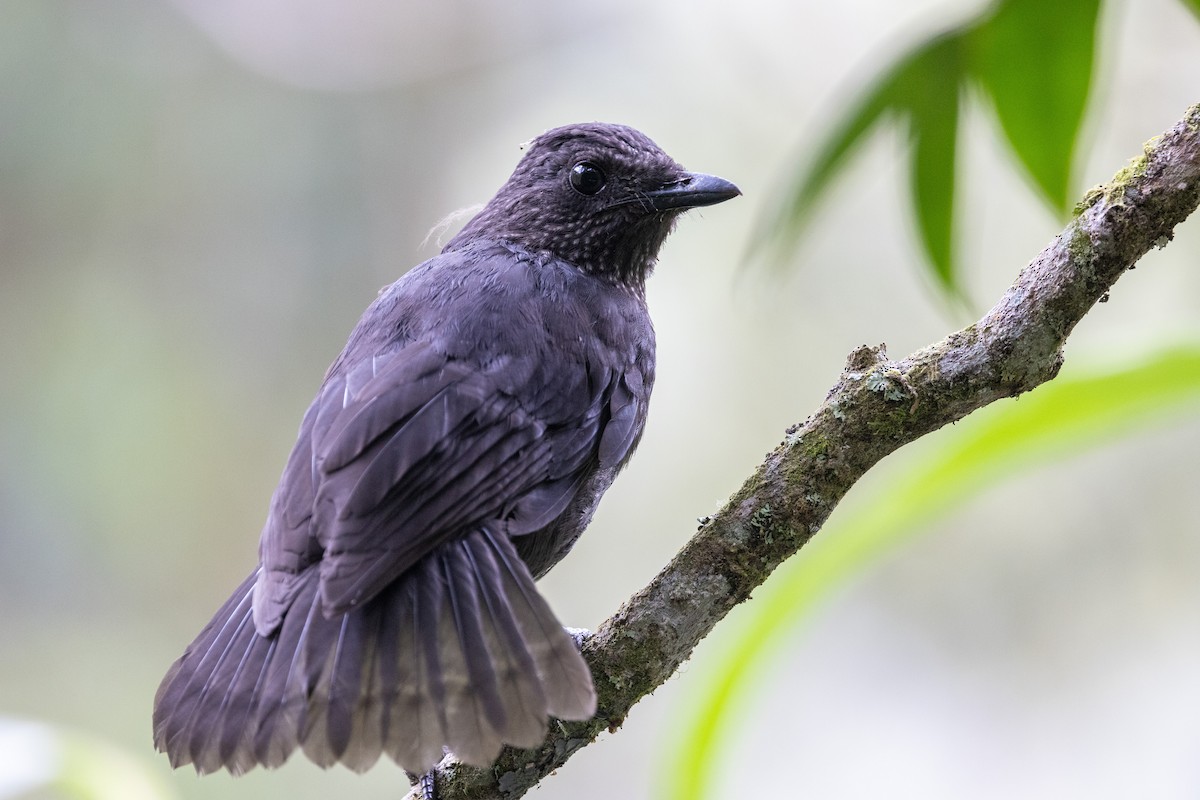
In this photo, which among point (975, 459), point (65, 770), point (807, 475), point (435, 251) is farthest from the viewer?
point (435, 251)

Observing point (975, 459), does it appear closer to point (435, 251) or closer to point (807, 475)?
point (807, 475)

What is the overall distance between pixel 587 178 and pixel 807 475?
148 cm

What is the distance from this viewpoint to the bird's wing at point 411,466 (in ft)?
7.58

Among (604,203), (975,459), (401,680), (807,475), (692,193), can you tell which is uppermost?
(604,203)

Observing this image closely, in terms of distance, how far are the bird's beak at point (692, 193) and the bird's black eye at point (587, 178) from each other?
0.17m

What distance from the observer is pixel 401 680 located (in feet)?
7.13

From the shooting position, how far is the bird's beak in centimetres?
329

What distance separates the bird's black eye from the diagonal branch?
4.38ft

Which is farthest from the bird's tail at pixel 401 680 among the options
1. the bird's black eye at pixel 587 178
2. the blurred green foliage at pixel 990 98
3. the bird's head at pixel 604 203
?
Result: the bird's black eye at pixel 587 178

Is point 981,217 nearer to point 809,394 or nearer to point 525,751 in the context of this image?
point 809,394

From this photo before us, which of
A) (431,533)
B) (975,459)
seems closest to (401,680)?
(431,533)

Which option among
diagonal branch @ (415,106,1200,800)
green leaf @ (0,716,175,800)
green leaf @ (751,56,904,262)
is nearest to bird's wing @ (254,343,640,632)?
diagonal branch @ (415,106,1200,800)

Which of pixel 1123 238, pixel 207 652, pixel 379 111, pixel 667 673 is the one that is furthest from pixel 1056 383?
pixel 379 111

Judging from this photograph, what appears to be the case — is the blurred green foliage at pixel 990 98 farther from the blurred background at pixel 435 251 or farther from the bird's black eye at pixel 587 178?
the blurred background at pixel 435 251
